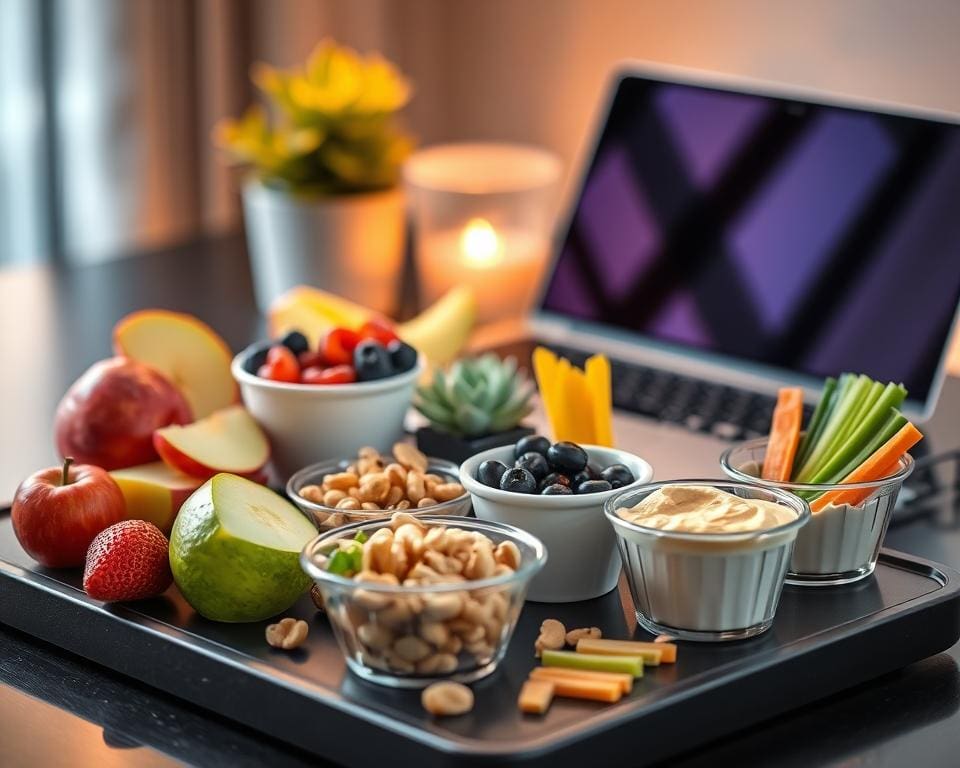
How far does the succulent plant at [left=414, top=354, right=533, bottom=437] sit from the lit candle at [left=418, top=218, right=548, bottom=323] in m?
0.65

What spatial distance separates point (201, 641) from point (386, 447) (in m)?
0.36

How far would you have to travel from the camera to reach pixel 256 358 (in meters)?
1.25

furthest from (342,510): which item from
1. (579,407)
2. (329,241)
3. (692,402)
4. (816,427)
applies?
(329,241)

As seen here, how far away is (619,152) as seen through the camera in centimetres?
172

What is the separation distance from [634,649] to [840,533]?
19 cm

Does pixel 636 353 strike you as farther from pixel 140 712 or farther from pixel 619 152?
pixel 140 712

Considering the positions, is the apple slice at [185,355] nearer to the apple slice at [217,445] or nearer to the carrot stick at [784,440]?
the apple slice at [217,445]

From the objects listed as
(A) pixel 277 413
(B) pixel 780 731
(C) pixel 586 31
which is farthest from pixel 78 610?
(C) pixel 586 31

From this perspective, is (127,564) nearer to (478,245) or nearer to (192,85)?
(478,245)

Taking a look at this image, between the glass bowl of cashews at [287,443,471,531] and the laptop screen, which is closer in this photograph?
the glass bowl of cashews at [287,443,471,531]

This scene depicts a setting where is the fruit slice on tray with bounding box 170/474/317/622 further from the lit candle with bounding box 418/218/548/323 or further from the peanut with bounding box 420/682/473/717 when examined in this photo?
the lit candle with bounding box 418/218/548/323

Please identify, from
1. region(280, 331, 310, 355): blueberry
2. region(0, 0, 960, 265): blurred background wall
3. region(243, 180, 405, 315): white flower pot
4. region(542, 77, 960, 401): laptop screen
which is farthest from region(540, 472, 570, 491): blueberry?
region(0, 0, 960, 265): blurred background wall

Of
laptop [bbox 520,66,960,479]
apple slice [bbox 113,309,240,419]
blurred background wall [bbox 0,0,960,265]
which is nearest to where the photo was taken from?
apple slice [bbox 113,309,240,419]

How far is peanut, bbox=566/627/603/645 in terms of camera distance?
35.2 inches
